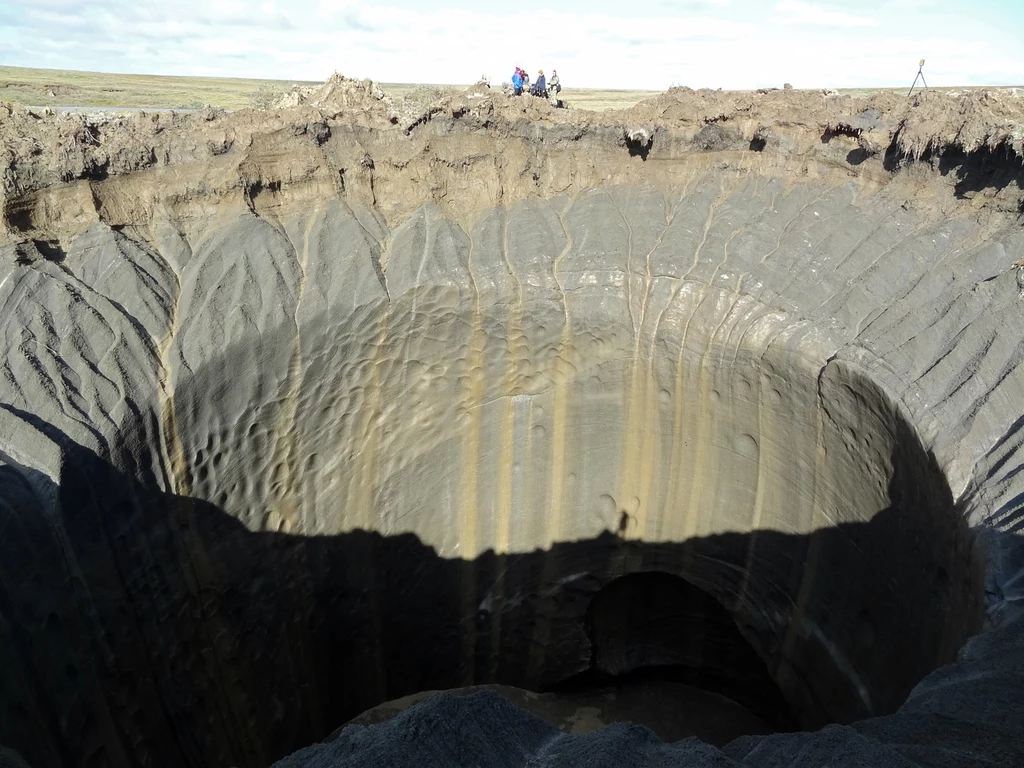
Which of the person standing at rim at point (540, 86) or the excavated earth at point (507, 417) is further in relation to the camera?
the person standing at rim at point (540, 86)

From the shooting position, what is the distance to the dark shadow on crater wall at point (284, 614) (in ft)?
17.1

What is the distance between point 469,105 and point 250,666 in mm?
6675

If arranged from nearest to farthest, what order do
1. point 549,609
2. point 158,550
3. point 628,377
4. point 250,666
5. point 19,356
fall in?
1. point 19,356
2. point 158,550
3. point 250,666
4. point 628,377
5. point 549,609

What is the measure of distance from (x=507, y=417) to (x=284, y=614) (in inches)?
131

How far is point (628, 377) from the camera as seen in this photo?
28.5ft

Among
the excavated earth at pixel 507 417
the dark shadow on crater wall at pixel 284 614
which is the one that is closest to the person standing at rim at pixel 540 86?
the excavated earth at pixel 507 417

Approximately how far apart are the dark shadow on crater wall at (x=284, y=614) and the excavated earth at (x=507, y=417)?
0.04 m

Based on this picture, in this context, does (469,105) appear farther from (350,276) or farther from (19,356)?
(19,356)

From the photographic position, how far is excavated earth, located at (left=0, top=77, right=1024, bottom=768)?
5.73 meters

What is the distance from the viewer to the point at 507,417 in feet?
28.7

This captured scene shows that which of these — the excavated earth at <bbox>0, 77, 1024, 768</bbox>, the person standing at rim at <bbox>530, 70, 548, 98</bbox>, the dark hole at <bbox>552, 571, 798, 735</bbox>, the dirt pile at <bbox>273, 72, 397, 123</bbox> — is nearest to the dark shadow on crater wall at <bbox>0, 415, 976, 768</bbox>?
the excavated earth at <bbox>0, 77, 1024, 768</bbox>

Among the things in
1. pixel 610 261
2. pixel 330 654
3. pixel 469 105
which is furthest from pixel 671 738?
pixel 469 105

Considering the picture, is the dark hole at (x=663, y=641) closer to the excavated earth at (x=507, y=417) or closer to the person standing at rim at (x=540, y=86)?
the excavated earth at (x=507, y=417)

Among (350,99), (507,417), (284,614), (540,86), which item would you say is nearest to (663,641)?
(507,417)
